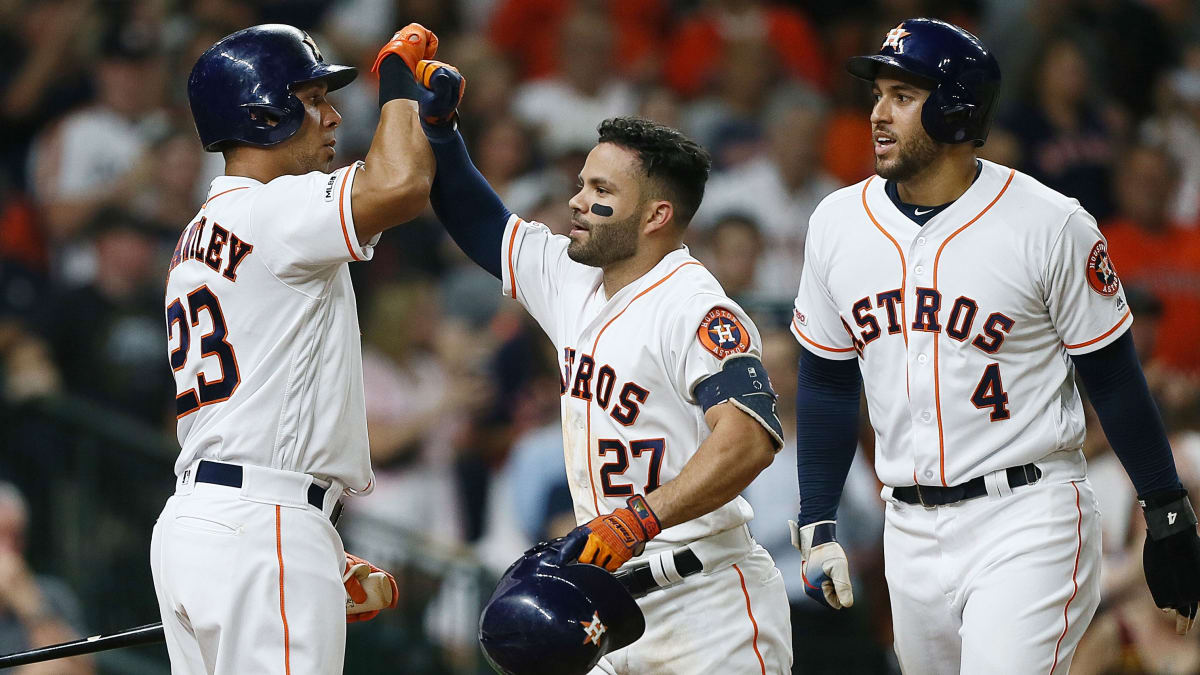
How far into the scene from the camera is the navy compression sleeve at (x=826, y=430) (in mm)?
4445

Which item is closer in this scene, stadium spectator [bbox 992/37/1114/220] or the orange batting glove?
the orange batting glove

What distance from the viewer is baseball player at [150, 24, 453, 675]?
3729 millimetres

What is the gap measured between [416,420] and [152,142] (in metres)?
2.18

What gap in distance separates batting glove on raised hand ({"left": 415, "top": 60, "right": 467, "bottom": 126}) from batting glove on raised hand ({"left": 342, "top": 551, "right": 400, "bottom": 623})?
1287mm

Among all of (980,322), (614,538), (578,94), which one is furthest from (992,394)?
(578,94)

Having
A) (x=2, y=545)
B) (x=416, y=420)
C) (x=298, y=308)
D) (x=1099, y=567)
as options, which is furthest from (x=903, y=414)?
(x=2, y=545)

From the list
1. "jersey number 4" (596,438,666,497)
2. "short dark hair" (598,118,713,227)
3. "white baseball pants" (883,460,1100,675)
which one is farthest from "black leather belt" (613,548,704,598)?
"short dark hair" (598,118,713,227)

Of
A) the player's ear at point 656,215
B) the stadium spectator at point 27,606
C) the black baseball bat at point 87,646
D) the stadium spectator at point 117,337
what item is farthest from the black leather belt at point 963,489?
the stadium spectator at point 117,337

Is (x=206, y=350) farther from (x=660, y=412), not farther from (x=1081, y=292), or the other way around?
(x=1081, y=292)

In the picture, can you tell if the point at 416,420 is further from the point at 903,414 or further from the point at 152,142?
the point at 903,414

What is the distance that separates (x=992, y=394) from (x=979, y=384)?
44mm

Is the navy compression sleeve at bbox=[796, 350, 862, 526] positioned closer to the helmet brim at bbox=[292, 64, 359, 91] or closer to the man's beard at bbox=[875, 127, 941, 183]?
the man's beard at bbox=[875, 127, 941, 183]

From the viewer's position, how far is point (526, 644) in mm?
3643

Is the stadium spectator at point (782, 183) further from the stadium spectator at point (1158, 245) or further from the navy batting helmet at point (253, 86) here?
the navy batting helmet at point (253, 86)
